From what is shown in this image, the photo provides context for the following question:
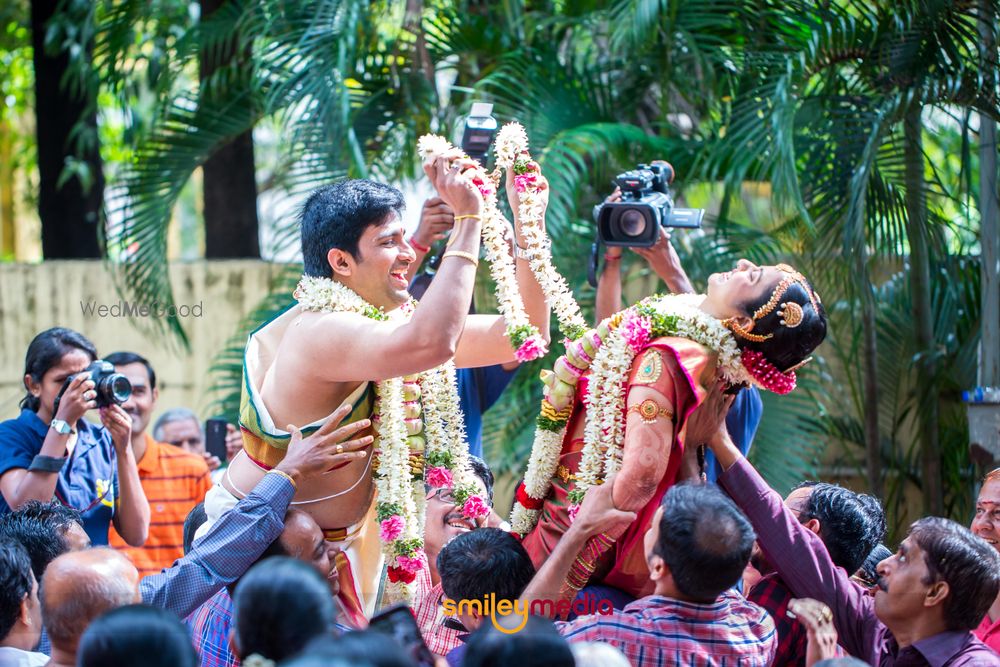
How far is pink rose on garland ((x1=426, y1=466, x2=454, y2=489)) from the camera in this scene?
400 centimetres

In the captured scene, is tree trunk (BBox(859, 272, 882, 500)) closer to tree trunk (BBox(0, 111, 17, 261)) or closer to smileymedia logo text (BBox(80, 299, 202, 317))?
smileymedia logo text (BBox(80, 299, 202, 317))

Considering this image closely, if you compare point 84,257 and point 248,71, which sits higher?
point 248,71

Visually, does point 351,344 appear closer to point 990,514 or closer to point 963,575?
point 963,575

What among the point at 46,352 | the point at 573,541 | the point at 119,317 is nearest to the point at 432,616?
the point at 573,541

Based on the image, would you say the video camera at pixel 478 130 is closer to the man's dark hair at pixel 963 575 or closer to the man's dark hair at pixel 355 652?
the man's dark hair at pixel 963 575

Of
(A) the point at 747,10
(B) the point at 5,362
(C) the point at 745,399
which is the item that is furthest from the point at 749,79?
(B) the point at 5,362

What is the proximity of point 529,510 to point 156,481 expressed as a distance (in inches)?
108

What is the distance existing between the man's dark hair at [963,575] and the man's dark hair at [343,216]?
193 cm

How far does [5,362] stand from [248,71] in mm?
2976

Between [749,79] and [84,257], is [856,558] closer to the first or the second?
[749,79]

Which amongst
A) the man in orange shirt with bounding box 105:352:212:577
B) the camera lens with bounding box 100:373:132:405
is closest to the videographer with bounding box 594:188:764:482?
the camera lens with bounding box 100:373:132:405

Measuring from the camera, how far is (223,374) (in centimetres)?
811

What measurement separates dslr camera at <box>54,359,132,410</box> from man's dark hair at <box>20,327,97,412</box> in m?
0.13

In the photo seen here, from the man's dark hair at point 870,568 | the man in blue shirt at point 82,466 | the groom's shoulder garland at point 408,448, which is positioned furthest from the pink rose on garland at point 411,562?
the man in blue shirt at point 82,466
